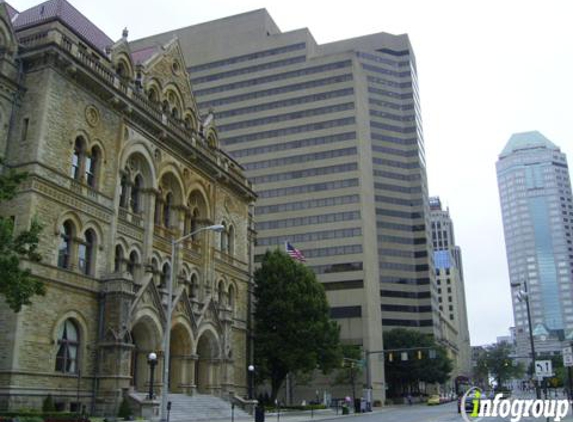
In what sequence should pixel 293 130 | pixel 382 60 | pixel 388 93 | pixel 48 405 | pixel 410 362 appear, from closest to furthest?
pixel 48 405, pixel 410 362, pixel 293 130, pixel 388 93, pixel 382 60

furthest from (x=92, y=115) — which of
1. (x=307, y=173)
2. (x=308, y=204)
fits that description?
(x=307, y=173)

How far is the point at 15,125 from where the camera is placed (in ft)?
105

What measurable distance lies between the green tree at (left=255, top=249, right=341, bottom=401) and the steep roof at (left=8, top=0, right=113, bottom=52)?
24676 mm

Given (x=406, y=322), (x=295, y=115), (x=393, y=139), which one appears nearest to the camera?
(x=295, y=115)

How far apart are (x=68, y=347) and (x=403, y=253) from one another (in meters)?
102

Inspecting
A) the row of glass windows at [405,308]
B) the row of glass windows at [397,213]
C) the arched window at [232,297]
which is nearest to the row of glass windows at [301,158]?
the row of glass windows at [397,213]

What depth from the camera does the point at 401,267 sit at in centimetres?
12588

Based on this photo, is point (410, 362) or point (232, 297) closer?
point (232, 297)

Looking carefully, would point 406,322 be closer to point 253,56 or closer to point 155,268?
point 253,56

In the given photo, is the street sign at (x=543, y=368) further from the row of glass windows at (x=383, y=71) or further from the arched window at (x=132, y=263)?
the row of glass windows at (x=383, y=71)

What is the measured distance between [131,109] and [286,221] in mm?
69154

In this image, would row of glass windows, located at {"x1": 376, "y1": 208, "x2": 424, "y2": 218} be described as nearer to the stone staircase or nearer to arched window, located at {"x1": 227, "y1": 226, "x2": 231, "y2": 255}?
arched window, located at {"x1": 227, "y1": 226, "x2": 231, "y2": 255}

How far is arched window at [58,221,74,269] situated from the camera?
106 ft

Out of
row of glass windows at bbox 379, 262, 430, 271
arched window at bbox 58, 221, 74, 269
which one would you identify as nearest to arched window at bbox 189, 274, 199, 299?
arched window at bbox 58, 221, 74, 269
